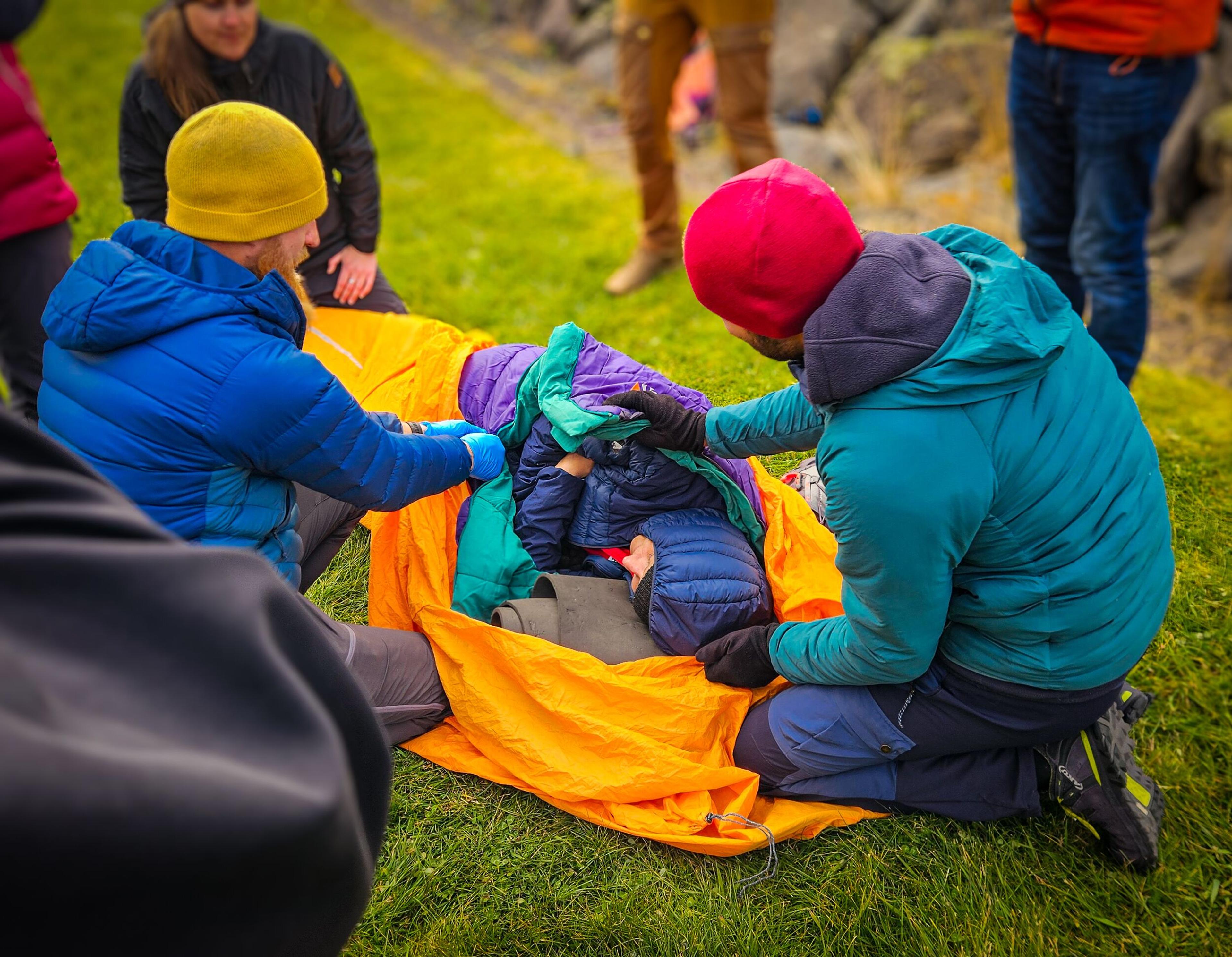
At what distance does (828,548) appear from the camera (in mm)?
2729

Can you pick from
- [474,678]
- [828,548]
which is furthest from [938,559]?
[474,678]

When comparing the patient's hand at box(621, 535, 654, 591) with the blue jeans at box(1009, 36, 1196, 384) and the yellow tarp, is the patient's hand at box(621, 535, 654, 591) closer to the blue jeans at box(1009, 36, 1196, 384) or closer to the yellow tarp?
the yellow tarp

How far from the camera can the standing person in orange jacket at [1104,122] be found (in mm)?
3137

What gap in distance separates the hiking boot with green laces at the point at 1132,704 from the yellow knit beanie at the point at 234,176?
8.01ft

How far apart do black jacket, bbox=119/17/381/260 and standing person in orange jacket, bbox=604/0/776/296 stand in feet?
4.76

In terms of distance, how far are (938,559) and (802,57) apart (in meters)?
7.70

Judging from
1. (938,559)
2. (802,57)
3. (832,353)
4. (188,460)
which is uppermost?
(832,353)

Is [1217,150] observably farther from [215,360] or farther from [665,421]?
[215,360]

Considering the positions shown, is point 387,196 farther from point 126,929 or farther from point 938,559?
point 126,929

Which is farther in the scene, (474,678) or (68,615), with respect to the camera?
(474,678)

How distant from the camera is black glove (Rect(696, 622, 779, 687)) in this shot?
7.80 ft

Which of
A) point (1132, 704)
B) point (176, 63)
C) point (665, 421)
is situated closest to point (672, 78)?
point (176, 63)

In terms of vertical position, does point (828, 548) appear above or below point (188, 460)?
below

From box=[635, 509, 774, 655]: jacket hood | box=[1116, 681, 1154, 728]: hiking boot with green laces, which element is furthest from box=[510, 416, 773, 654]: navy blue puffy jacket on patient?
box=[1116, 681, 1154, 728]: hiking boot with green laces
